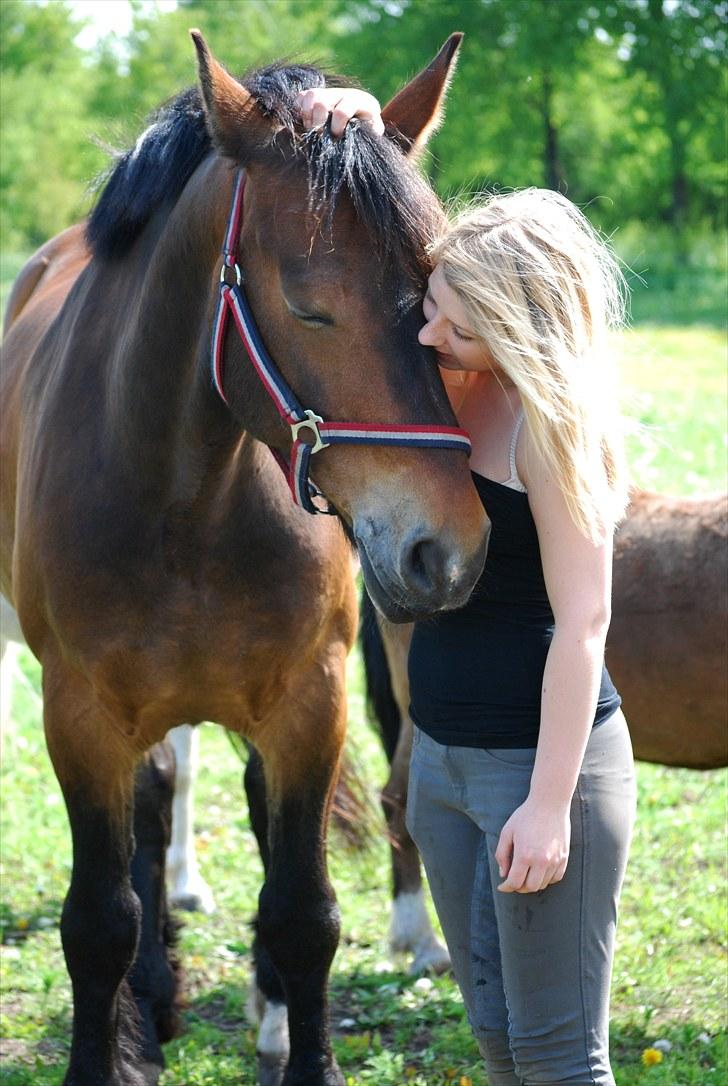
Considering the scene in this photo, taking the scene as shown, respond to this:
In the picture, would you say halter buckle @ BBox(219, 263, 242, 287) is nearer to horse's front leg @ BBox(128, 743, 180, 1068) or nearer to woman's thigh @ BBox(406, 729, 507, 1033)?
woman's thigh @ BBox(406, 729, 507, 1033)

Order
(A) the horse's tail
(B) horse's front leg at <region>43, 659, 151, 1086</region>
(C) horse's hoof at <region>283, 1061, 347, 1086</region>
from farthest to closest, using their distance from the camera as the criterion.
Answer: (A) the horse's tail → (C) horse's hoof at <region>283, 1061, 347, 1086</region> → (B) horse's front leg at <region>43, 659, 151, 1086</region>

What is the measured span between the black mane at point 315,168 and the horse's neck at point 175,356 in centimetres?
9

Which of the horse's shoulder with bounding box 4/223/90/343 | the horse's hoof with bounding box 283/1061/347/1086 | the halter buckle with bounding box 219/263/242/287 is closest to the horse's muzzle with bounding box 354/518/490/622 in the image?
the halter buckle with bounding box 219/263/242/287

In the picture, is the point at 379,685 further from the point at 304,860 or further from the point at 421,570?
the point at 421,570

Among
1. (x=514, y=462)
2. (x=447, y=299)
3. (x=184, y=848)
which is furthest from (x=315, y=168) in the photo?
(x=184, y=848)

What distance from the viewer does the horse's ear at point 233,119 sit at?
2295mm

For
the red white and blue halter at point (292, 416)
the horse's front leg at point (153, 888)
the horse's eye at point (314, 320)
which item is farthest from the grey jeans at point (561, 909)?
Answer: the horse's front leg at point (153, 888)

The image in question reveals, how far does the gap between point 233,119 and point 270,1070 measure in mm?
2517

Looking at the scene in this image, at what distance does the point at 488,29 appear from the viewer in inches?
1181

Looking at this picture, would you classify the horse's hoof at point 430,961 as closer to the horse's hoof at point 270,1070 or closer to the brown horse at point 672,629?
the horse's hoof at point 270,1070

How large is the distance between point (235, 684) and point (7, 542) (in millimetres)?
1073

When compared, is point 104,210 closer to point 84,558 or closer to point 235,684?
Answer: point 84,558

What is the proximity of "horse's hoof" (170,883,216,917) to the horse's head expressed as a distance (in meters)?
2.62

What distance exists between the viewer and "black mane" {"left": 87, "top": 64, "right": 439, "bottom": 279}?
2174mm
